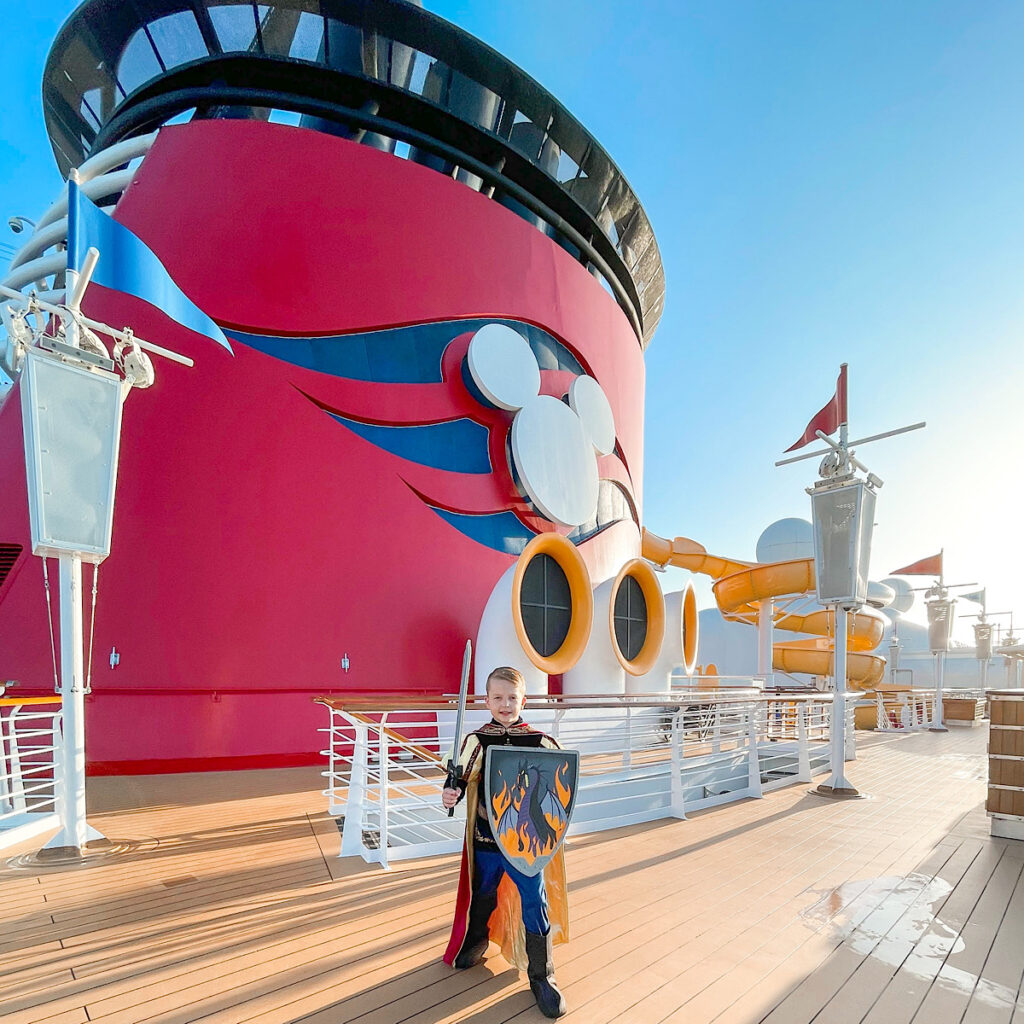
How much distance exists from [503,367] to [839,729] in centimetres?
606

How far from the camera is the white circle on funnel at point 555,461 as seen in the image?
9250 millimetres

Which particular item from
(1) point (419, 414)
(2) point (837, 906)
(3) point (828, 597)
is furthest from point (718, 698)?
(1) point (419, 414)

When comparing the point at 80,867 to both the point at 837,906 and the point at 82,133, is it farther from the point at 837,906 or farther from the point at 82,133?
the point at 82,133

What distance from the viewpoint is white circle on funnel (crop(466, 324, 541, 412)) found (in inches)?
356

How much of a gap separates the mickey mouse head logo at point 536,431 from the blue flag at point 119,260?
4756 mm

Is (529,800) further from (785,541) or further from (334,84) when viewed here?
(785,541)

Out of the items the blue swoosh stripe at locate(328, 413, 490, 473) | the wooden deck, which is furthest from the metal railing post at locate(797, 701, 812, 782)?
the blue swoosh stripe at locate(328, 413, 490, 473)

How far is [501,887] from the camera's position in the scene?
262 centimetres

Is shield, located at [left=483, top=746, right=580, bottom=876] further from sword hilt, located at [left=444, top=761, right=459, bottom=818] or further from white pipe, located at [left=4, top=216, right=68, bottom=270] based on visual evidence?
white pipe, located at [left=4, top=216, right=68, bottom=270]

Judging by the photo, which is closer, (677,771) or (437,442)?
(677,771)

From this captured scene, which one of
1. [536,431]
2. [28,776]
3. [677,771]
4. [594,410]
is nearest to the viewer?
[677,771]

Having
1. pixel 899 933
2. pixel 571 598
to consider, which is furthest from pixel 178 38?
pixel 899 933

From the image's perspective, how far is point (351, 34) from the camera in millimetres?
9188

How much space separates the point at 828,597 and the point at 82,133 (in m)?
14.3
